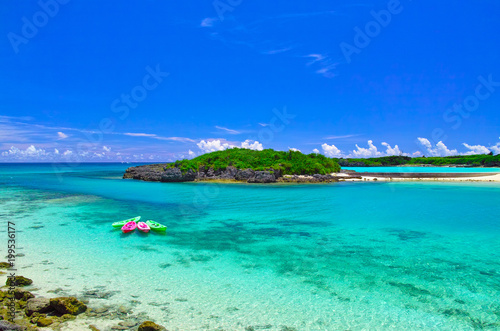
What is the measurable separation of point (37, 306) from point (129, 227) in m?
10.2

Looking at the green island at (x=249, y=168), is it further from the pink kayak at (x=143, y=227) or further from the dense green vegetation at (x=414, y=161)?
the dense green vegetation at (x=414, y=161)

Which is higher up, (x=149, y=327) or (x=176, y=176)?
(x=176, y=176)

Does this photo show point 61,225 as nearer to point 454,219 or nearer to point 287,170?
point 454,219

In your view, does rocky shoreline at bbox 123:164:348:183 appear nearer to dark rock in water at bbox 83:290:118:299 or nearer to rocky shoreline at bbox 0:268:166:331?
dark rock in water at bbox 83:290:118:299

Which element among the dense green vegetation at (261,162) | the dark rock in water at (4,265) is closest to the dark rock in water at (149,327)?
the dark rock in water at (4,265)

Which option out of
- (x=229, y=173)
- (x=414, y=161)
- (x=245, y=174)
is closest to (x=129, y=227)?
(x=245, y=174)

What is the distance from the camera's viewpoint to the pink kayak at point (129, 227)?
58.3 ft

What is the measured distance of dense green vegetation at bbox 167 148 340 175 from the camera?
60850 millimetres

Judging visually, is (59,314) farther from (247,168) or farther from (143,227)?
(247,168)

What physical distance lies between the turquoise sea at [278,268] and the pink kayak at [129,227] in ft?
1.61

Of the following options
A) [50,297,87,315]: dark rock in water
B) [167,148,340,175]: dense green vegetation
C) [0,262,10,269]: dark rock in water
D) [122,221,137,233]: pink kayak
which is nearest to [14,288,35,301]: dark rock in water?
[50,297,87,315]: dark rock in water

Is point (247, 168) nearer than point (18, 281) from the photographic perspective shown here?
No

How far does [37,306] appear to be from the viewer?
8.00 m

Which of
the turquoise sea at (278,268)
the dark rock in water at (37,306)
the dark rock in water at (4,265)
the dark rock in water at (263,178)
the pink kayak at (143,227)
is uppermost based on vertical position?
the dark rock in water at (263,178)
